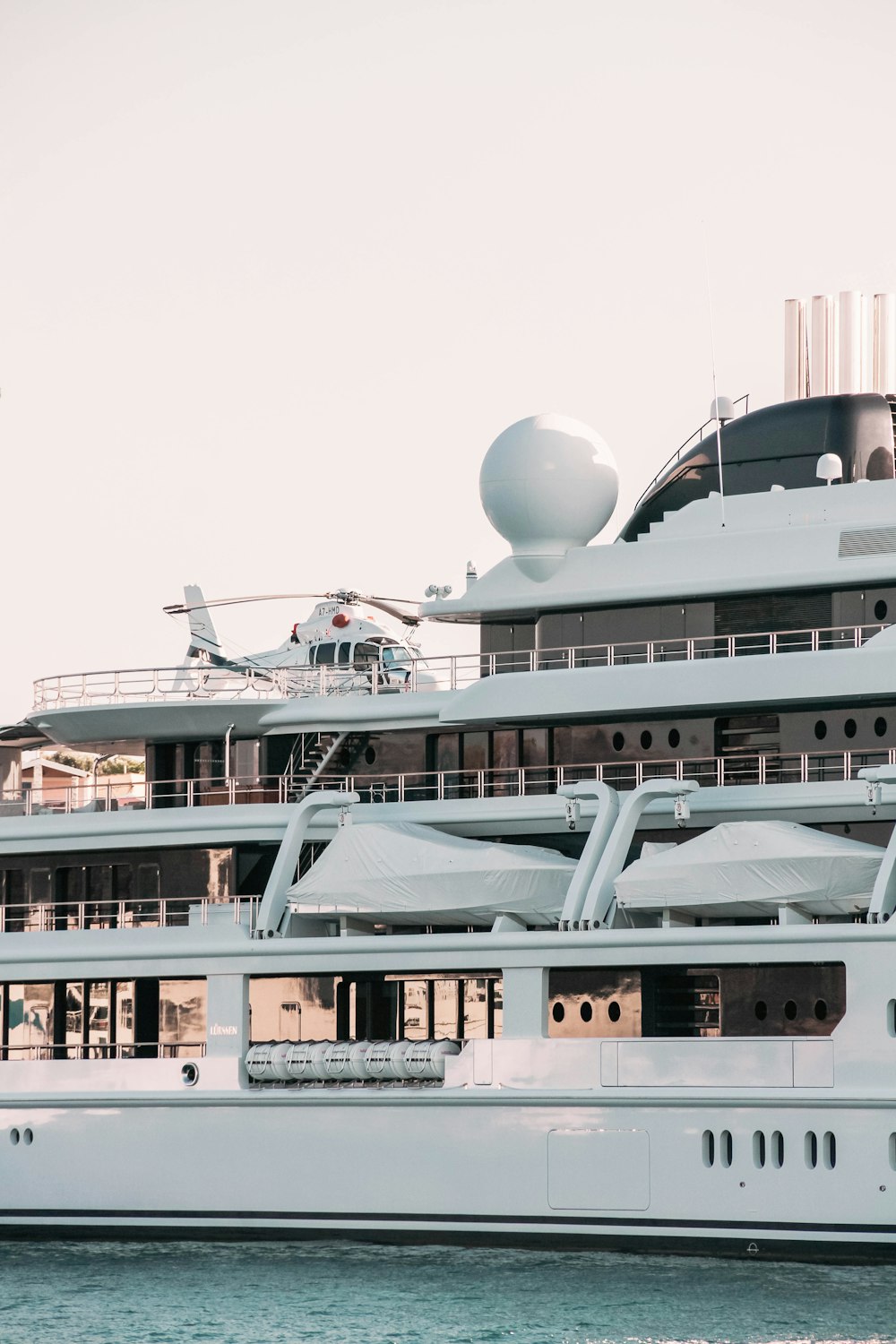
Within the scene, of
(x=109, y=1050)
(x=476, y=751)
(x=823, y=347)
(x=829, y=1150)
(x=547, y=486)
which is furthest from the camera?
(x=823, y=347)

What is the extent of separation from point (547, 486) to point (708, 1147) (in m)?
10.1

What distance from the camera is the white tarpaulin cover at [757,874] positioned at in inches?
979

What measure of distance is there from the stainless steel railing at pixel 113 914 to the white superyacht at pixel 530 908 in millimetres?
70

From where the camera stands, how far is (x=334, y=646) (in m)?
33.8

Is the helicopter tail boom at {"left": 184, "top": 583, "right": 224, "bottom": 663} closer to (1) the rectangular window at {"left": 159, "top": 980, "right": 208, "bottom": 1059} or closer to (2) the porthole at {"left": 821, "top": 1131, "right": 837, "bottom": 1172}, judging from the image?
(1) the rectangular window at {"left": 159, "top": 980, "right": 208, "bottom": 1059}

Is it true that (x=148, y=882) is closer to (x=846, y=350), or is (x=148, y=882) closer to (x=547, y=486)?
(x=547, y=486)

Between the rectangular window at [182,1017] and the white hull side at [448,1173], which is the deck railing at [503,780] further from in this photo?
the white hull side at [448,1173]

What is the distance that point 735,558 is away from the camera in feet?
95.3

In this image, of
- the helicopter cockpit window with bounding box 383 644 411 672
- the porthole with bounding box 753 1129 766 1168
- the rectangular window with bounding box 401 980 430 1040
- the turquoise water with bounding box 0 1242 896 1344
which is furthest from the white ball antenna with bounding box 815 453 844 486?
the turquoise water with bounding box 0 1242 896 1344

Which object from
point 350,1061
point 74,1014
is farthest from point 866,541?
point 74,1014

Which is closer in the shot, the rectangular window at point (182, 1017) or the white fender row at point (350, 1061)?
the white fender row at point (350, 1061)

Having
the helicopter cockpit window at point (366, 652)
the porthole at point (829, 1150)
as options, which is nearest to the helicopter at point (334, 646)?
the helicopter cockpit window at point (366, 652)

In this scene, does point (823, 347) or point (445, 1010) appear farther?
point (823, 347)

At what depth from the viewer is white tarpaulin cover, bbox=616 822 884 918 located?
24.9 meters
